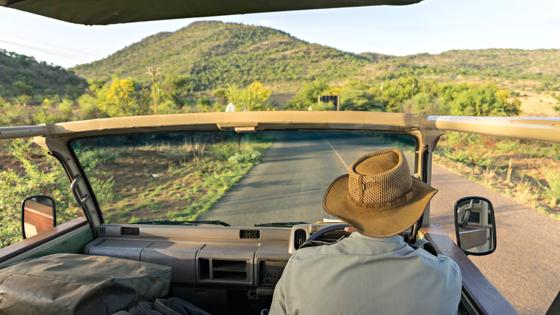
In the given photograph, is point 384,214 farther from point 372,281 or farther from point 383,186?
point 372,281

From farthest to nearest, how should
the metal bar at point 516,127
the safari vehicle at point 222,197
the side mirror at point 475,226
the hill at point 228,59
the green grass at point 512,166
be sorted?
the hill at point 228,59 → the green grass at point 512,166 → the safari vehicle at point 222,197 → the side mirror at point 475,226 → the metal bar at point 516,127

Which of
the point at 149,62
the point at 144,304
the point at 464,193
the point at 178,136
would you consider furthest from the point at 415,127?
the point at 149,62

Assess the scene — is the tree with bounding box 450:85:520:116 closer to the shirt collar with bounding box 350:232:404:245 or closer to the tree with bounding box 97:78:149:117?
the tree with bounding box 97:78:149:117

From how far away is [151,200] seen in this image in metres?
3.77

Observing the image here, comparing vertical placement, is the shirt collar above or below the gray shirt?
above

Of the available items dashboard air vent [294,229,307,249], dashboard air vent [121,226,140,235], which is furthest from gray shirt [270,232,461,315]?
dashboard air vent [121,226,140,235]

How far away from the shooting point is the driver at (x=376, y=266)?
1.48 meters

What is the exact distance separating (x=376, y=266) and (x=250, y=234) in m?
2.01

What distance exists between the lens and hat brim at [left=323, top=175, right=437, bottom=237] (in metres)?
1.58

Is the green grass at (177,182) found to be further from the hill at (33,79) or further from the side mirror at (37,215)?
the hill at (33,79)

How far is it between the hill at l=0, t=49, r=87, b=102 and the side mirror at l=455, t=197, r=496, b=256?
45.3 metres

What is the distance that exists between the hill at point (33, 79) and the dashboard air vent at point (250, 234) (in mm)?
43858

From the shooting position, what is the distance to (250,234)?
342cm

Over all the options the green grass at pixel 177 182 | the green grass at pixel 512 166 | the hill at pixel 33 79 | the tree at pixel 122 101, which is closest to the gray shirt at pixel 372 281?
the green grass at pixel 177 182
